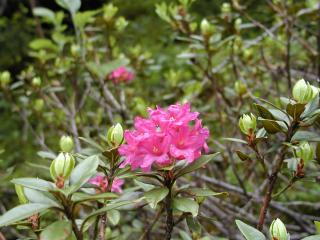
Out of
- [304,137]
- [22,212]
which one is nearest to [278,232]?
[304,137]

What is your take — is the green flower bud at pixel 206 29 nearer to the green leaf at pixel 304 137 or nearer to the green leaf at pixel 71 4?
the green leaf at pixel 71 4

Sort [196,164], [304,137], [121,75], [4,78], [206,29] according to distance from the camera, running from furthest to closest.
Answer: [121,75] < [4,78] < [206,29] < [304,137] < [196,164]

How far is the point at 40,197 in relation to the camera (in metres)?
0.97

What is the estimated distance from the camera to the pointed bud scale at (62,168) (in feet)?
3.22

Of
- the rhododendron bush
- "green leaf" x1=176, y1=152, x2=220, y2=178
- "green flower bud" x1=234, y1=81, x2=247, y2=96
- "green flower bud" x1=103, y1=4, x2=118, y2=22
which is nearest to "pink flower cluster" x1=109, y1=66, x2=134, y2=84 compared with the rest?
the rhododendron bush

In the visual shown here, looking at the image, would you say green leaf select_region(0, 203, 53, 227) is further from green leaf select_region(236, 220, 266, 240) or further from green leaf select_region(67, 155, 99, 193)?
green leaf select_region(236, 220, 266, 240)

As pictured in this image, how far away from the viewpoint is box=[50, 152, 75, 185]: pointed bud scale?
0.98m

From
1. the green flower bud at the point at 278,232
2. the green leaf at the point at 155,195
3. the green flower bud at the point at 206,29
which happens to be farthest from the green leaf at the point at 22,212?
the green flower bud at the point at 206,29

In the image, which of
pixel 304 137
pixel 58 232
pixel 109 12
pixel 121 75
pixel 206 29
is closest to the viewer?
pixel 58 232

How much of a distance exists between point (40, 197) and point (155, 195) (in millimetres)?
273

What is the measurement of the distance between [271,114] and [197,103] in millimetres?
1961

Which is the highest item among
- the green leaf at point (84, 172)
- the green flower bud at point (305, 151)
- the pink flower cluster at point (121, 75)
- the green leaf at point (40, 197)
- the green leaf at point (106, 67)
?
the green leaf at point (84, 172)

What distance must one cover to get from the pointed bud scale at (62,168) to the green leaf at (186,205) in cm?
29

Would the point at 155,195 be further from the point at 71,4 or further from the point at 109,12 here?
the point at 109,12
